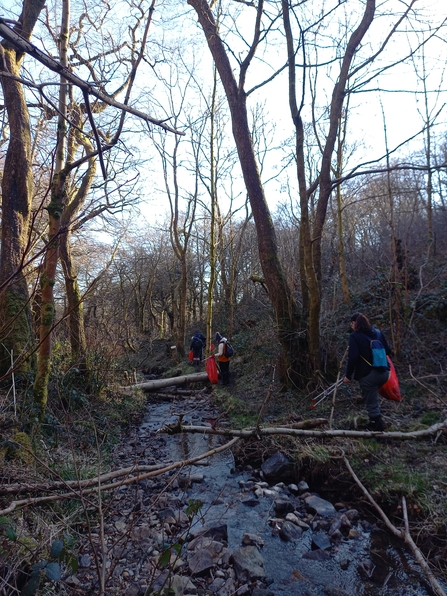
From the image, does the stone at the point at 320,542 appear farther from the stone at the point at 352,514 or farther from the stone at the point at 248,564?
the stone at the point at 248,564

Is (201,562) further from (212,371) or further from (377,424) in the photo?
(212,371)

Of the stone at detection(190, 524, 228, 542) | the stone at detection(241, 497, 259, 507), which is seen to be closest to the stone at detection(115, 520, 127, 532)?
the stone at detection(190, 524, 228, 542)

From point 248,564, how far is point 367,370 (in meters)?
3.33

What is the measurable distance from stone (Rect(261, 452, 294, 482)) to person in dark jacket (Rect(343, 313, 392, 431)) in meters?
1.44

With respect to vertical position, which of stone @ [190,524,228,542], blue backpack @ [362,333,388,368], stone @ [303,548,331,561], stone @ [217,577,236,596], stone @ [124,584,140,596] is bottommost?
stone @ [303,548,331,561]

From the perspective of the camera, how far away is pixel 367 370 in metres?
5.95

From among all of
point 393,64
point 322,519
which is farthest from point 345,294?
point 322,519

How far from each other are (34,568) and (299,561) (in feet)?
8.91

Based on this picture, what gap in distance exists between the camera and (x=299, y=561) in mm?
3869

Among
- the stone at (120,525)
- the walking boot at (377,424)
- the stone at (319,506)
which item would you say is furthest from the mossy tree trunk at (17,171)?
the walking boot at (377,424)

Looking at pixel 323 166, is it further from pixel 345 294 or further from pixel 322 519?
pixel 322 519

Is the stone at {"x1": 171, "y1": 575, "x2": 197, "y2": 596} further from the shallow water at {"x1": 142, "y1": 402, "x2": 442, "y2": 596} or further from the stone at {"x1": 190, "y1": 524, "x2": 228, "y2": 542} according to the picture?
the stone at {"x1": 190, "y1": 524, "x2": 228, "y2": 542}

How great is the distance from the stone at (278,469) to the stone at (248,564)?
177cm

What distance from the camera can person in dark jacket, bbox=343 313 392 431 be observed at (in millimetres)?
5895
